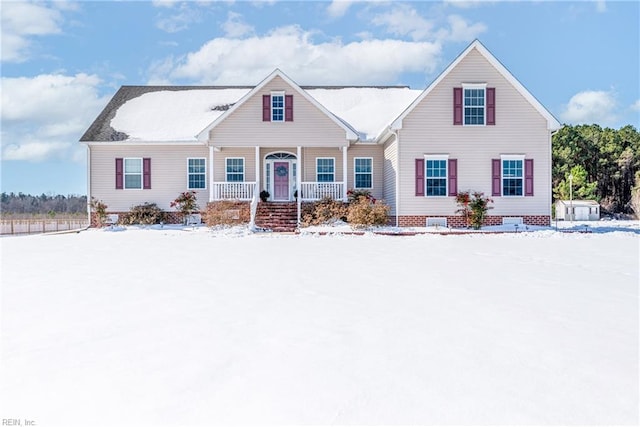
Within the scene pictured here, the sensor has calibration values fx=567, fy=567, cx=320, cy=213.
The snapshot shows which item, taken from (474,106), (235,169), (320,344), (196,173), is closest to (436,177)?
(474,106)

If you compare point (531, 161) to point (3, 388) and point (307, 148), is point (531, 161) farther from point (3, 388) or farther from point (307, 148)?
point (3, 388)

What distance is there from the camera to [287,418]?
364 cm

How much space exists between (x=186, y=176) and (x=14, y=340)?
62.1ft

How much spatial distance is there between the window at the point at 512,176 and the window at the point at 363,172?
5.40m

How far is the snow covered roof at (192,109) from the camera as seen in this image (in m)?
23.9

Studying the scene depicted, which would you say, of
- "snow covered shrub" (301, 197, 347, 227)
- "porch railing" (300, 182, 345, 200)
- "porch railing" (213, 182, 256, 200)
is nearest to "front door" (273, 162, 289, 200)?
"porch railing" (300, 182, 345, 200)

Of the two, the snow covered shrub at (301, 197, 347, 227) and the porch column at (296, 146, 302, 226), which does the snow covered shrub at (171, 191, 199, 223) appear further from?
the snow covered shrub at (301, 197, 347, 227)

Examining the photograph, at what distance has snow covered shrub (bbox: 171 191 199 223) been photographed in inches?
899

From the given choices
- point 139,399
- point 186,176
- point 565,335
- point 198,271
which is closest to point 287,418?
point 139,399

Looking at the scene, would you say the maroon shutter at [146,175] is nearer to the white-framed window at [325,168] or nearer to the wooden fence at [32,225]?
the white-framed window at [325,168]

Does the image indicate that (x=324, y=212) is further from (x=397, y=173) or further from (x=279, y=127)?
(x=279, y=127)

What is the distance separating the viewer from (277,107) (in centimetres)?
2245

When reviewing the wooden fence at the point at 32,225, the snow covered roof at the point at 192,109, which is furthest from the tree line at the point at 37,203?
the snow covered roof at the point at 192,109

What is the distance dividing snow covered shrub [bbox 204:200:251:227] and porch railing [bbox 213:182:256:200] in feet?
3.76
